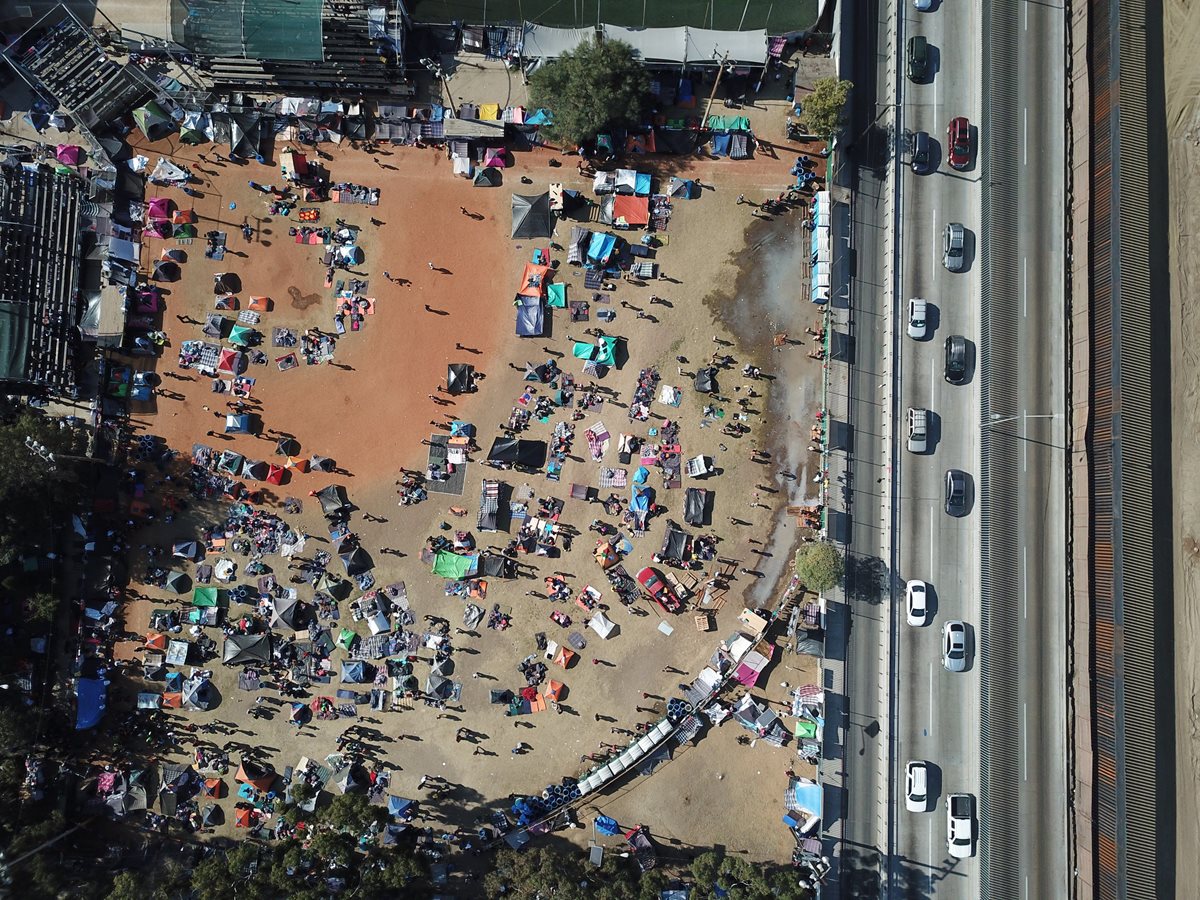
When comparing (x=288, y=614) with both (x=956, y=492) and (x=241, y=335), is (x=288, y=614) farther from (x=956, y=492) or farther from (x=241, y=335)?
(x=956, y=492)

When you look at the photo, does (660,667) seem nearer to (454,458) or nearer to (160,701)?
(454,458)

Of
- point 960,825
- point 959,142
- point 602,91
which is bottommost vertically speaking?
point 960,825

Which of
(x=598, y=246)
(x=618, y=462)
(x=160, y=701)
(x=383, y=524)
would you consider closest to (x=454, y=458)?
(x=383, y=524)

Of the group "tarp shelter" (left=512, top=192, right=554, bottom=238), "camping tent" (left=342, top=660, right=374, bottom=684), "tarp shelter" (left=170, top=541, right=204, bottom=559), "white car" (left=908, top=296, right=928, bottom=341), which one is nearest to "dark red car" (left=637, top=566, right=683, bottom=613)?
"camping tent" (left=342, top=660, right=374, bottom=684)

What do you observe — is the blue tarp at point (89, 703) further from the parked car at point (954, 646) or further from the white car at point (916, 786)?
the parked car at point (954, 646)

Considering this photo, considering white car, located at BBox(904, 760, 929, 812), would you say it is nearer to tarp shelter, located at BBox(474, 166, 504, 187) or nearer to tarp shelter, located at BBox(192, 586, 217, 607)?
tarp shelter, located at BBox(192, 586, 217, 607)

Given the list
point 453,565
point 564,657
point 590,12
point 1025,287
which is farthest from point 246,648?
point 1025,287

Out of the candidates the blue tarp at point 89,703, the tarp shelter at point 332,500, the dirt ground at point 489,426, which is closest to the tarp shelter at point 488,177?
the dirt ground at point 489,426
